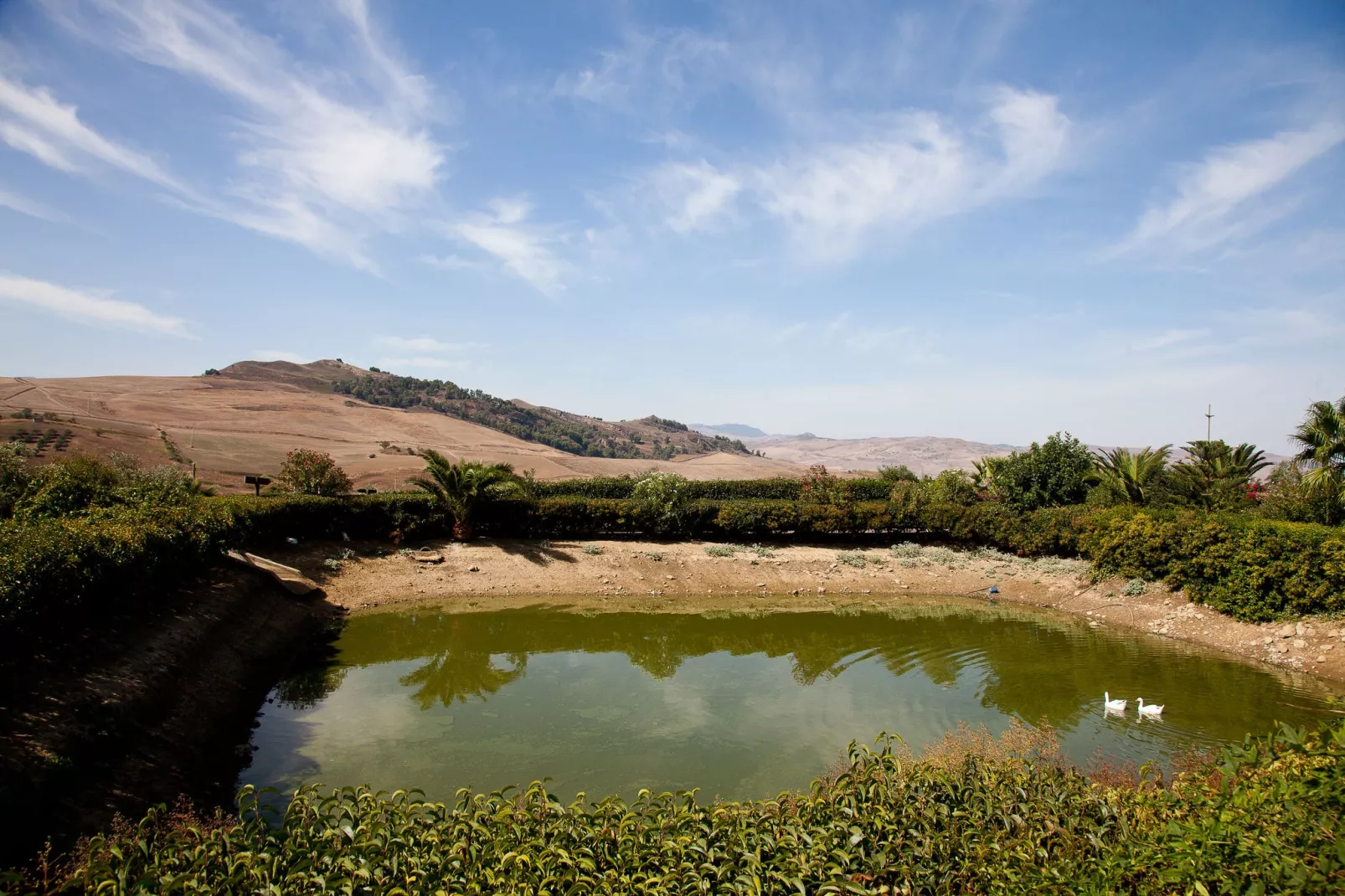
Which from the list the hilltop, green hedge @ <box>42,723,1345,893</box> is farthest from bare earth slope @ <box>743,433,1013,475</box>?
green hedge @ <box>42,723,1345,893</box>

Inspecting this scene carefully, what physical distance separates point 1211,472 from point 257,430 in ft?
193

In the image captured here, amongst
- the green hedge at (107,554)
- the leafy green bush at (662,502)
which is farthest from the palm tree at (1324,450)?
the green hedge at (107,554)

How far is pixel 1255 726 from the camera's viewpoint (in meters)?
9.42

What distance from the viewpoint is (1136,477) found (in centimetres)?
2089

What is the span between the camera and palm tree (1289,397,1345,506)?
16578 millimetres

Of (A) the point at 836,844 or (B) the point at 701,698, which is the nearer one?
(A) the point at 836,844

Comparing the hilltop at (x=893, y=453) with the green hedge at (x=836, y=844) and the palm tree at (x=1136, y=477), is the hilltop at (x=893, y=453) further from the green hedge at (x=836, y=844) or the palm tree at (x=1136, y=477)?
the green hedge at (x=836, y=844)

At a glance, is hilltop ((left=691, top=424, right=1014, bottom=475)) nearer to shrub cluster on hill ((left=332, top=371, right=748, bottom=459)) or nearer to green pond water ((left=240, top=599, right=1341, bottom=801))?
shrub cluster on hill ((left=332, top=371, right=748, bottom=459))

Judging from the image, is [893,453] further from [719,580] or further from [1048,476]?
[719,580]

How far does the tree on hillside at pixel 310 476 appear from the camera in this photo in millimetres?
20203

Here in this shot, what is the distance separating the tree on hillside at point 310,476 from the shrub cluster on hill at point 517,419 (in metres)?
55.5

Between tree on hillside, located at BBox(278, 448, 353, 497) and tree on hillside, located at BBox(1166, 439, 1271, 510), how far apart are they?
25.4 m

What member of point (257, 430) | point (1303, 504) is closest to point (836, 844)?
point (1303, 504)

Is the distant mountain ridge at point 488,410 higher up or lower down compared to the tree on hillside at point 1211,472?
higher up
